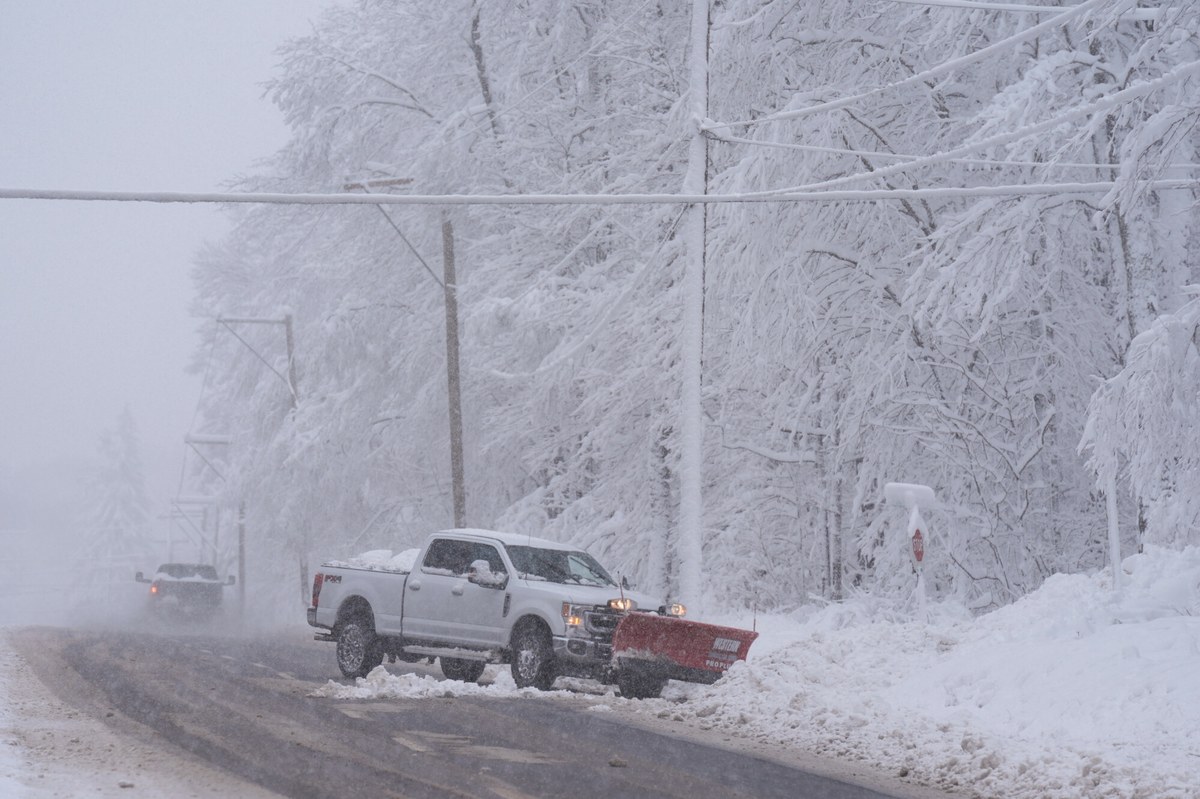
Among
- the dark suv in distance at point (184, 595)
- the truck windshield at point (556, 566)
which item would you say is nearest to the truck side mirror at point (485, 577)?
the truck windshield at point (556, 566)

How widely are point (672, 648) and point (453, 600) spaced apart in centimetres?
347

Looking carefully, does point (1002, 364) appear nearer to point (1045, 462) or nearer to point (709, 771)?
point (1045, 462)

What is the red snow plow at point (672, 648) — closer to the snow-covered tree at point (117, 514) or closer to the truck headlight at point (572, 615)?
the truck headlight at point (572, 615)

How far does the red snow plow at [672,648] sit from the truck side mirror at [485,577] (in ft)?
6.66

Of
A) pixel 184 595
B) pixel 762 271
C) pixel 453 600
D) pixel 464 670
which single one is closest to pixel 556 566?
pixel 453 600

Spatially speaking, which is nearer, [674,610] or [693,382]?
[674,610]

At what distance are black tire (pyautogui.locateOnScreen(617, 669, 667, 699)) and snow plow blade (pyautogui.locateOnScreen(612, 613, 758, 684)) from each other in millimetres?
290

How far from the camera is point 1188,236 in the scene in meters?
19.2

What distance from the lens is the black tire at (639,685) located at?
1521 centimetres

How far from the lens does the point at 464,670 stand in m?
17.6

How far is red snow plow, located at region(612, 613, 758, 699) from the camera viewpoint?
14.6 m

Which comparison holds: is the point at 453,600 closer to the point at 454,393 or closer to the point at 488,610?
the point at 488,610

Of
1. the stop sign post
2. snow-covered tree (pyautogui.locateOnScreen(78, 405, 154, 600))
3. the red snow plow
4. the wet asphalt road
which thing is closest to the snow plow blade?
the red snow plow

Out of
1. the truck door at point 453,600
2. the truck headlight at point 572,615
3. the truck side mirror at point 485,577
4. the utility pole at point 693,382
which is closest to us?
the truck headlight at point 572,615
